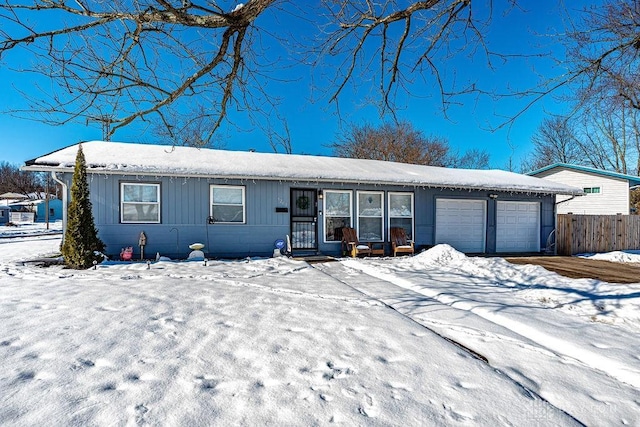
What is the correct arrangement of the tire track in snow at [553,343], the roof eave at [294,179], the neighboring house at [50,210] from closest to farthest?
the tire track in snow at [553,343], the roof eave at [294,179], the neighboring house at [50,210]

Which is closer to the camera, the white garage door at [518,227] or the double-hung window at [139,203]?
the double-hung window at [139,203]

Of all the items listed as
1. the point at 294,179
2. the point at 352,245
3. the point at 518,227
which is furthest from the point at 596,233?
the point at 294,179

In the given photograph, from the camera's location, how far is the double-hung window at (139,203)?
7.80m

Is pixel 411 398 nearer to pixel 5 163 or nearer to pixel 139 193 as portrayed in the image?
pixel 139 193

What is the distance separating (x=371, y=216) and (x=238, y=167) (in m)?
4.02

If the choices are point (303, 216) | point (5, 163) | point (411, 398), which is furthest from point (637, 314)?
point (5, 163)

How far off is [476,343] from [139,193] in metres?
7.79

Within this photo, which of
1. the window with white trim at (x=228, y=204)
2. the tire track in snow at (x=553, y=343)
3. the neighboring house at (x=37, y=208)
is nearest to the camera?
the tire track in snow at (x=553, y=343)

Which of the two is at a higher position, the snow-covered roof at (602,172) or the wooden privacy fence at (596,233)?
the snow-covered roof at (602,172)

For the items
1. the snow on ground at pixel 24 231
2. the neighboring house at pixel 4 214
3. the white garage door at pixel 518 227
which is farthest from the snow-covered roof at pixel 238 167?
the neighboring house at pixel 4 214

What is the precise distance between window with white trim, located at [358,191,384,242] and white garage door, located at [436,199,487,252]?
75.6 inches

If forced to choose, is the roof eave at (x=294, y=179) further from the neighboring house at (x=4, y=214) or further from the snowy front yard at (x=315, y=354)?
the neighboring house at (x=4, y=214)

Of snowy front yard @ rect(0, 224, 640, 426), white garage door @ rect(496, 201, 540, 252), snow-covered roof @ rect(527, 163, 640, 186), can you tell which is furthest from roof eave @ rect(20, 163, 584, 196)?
snow-covered roof @ rect(527, 163, 640, 186)

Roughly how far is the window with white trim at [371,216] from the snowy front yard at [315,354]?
433 cm
